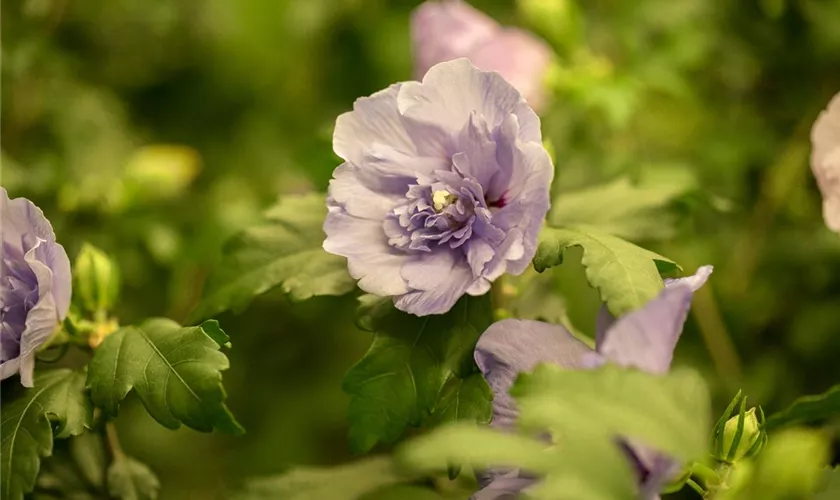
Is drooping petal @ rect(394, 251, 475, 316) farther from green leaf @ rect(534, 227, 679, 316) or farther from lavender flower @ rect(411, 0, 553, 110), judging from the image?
lavender flower @ rect(411, 0, 553, 110)

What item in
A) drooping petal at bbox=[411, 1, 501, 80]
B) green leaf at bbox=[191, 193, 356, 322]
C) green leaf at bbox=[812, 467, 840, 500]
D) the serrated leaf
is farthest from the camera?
drooping petal at bbox=[411, 1, 501, 80]

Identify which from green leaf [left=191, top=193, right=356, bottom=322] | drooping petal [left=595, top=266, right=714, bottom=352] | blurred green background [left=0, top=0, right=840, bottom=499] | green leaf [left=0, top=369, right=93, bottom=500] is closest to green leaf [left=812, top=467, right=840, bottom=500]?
drooping petal [left=595, top=266, right=714, bottom=352]

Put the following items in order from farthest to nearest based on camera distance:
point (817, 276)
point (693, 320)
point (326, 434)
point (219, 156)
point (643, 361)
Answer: point (219, 156), point (326, 434), point (693, 320), point (817, 276), point (643, 361)

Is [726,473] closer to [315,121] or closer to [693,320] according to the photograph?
[693,320]

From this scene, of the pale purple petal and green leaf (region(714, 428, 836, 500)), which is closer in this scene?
green leaf (region(714, 428, 836, 500))

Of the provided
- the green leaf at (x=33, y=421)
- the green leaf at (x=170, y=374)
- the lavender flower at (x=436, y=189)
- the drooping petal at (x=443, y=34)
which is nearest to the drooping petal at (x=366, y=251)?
the lavender flower at (x=436, y=189)

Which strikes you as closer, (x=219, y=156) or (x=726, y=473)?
(x=726, y=473)

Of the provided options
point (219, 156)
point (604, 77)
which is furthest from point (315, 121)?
point (604, 77)
